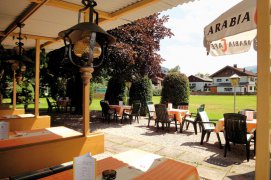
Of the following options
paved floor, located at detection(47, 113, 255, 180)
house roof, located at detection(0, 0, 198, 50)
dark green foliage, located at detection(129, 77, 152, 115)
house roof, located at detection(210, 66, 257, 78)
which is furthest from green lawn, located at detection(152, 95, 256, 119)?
house roof, located at detection(210, 66, 257, 78)

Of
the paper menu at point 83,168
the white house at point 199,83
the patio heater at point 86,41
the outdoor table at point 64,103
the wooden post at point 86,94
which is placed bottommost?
the outdoor table at point 64,103

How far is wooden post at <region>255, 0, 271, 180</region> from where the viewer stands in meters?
1.65

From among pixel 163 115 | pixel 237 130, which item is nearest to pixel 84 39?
pixel 237 130

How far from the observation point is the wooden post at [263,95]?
65.1 inches

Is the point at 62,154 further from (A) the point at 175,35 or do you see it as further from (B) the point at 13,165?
(A) the point at 175,35

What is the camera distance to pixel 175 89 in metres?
13.0

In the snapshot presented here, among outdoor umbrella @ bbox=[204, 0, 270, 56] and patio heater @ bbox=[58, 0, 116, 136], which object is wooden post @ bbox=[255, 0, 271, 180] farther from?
patio heater @ bbox=[58, 0, 116, 136]

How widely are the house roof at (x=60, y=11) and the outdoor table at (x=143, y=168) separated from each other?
92.5 inches

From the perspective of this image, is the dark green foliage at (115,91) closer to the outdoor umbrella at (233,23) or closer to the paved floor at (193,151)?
the paved floor at (193,151)

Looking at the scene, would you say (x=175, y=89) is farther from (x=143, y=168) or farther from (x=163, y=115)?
(x=143, y=168)

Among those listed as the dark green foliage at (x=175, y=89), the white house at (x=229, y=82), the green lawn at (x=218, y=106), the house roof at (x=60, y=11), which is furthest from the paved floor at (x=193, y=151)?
the white house at (x=229, y=82)

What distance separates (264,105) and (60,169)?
2.31 m

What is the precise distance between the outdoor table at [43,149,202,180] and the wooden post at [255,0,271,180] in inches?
26.3

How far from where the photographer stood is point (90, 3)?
215cm
